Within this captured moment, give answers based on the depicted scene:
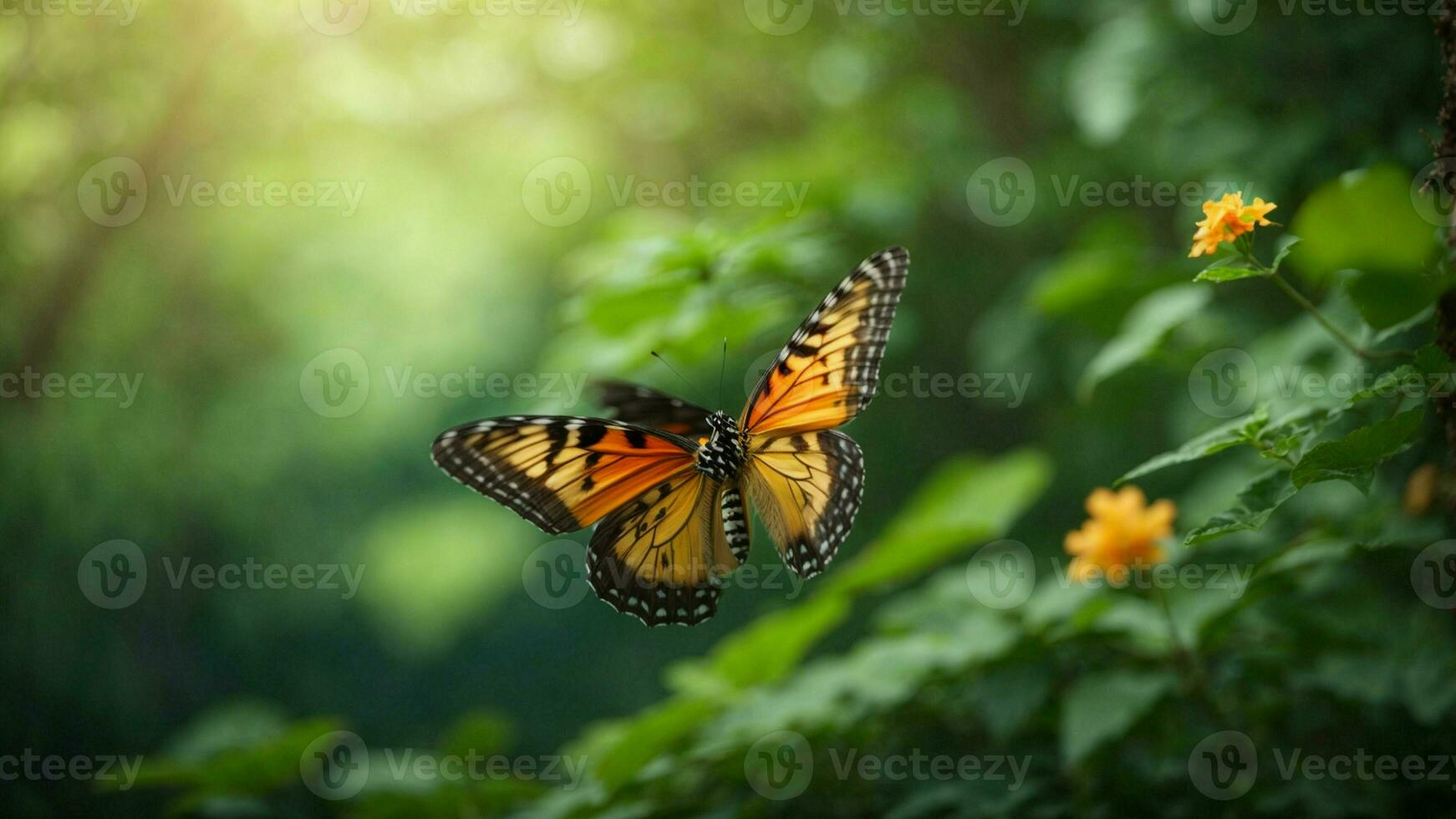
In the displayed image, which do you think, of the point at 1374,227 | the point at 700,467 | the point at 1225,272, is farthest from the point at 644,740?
the point at 1374,227

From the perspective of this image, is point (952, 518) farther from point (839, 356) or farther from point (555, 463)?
point (555, 463)

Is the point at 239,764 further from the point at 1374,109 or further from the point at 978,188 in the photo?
the point at 1374,109

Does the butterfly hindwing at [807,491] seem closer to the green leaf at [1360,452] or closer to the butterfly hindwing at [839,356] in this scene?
the butterfly hindwing at [839,356]

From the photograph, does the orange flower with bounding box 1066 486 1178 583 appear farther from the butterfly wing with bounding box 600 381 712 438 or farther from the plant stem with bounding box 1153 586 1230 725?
the butterfly wing with bounding box 600 381 712 438

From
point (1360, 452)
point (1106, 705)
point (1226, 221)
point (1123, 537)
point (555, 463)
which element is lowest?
point (1106, 705)

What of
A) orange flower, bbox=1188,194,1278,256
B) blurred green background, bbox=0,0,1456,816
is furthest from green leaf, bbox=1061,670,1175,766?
orange flower, bbox=1188,194,1278,256

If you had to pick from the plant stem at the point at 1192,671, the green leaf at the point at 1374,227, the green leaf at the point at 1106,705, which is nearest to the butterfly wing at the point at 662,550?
the green leaf at the point at 1106,705
